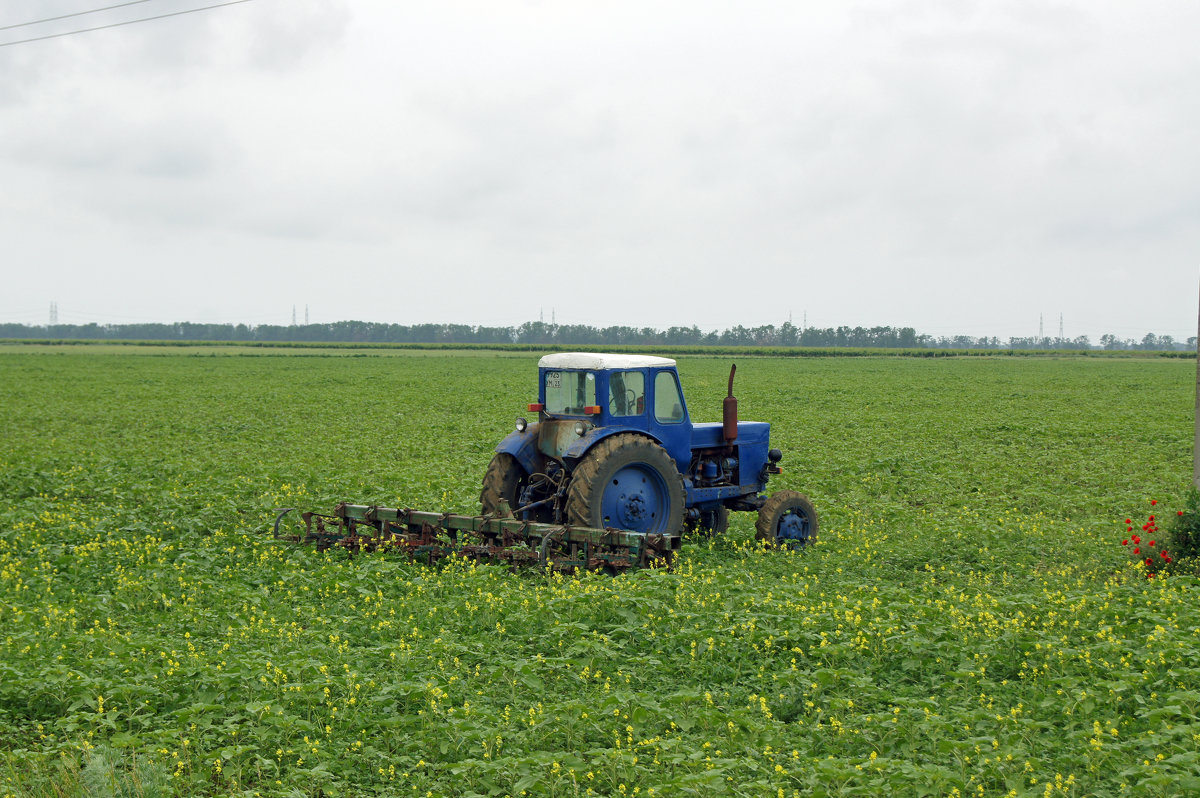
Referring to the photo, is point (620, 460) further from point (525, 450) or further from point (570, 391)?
point (525, 450)

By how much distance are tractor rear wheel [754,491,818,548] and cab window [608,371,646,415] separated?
7.40ft

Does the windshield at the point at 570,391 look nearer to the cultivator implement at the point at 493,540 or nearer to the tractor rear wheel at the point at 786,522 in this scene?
the cultivator implement at the point at 493,540

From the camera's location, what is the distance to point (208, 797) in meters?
6.08

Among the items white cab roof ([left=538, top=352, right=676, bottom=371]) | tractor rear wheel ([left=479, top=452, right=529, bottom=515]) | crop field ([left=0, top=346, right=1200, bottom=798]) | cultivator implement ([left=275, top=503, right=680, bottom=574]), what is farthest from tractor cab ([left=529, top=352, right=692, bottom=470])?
crop field ([left=0, top=346, right=1200, bottom=798])

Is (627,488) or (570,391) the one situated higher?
(570,391)

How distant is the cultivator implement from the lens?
426 inches

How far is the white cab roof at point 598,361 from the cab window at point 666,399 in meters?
0.24

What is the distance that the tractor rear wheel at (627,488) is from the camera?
11.5m

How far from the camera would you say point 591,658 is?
320 inches

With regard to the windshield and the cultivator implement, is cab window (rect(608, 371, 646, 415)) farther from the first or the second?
the cultivator implement

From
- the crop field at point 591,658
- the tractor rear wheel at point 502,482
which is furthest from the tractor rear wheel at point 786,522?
the tractor rear wheel at point 502,482

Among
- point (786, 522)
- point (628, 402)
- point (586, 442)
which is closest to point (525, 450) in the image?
point (586, 442)

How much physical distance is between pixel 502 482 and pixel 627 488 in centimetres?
171

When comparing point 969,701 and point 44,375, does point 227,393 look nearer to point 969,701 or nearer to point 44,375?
point 44,375
